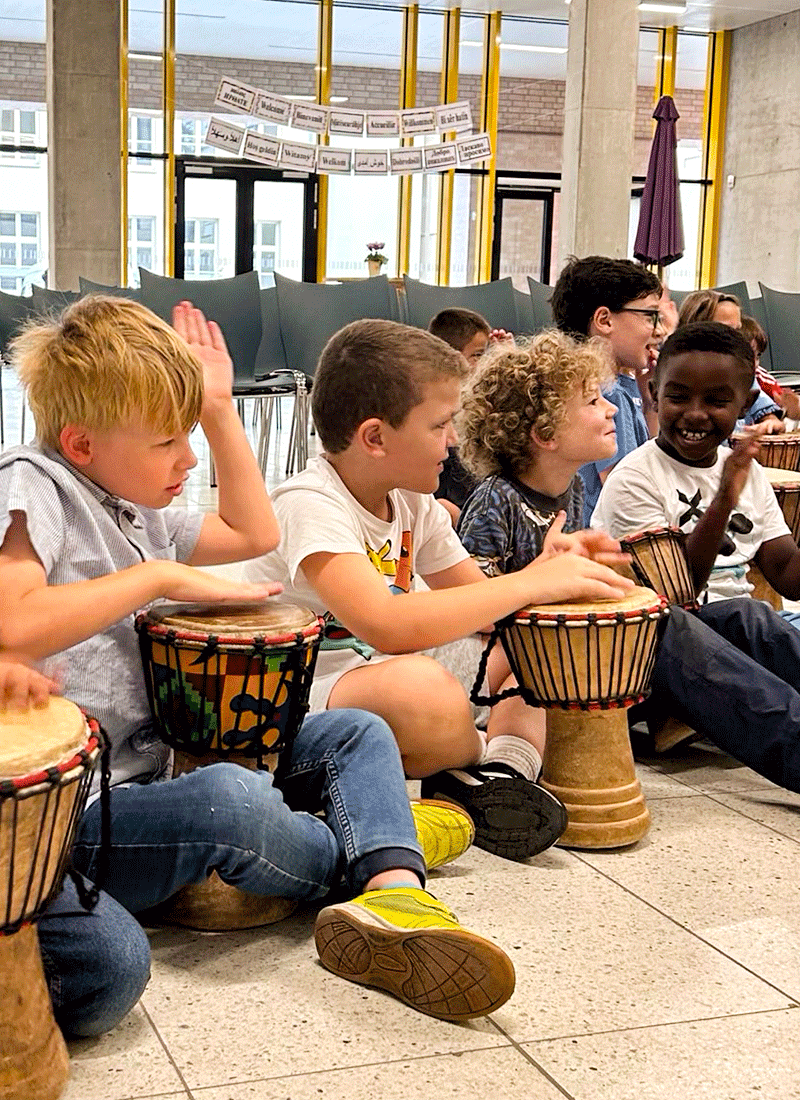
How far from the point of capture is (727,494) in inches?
102

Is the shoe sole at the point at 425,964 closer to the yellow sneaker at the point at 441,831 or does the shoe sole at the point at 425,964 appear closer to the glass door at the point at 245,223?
the yellow sneaker at the point at 441,831

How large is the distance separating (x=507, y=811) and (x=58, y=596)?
2.97ft

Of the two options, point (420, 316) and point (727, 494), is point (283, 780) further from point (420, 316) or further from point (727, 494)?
point (420, 316)

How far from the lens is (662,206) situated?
9906mm

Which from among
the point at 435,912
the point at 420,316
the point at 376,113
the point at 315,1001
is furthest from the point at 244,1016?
the point at 376,113

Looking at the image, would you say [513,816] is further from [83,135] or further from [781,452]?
[83,135]

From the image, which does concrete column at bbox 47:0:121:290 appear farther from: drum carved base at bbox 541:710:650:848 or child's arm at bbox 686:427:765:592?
drum carved base at bbox 541:710:650:848

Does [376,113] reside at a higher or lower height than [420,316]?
higher

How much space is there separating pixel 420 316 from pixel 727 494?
180 inches

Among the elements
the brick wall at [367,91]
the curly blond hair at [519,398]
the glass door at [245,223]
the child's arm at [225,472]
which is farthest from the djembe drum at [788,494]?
the brick wall at [367,91]

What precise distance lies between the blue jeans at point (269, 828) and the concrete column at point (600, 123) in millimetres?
8481

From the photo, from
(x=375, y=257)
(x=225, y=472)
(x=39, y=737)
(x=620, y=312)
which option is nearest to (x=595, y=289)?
(x=620, y=312)

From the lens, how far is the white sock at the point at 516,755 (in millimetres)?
2402

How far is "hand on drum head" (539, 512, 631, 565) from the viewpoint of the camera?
2270mm
